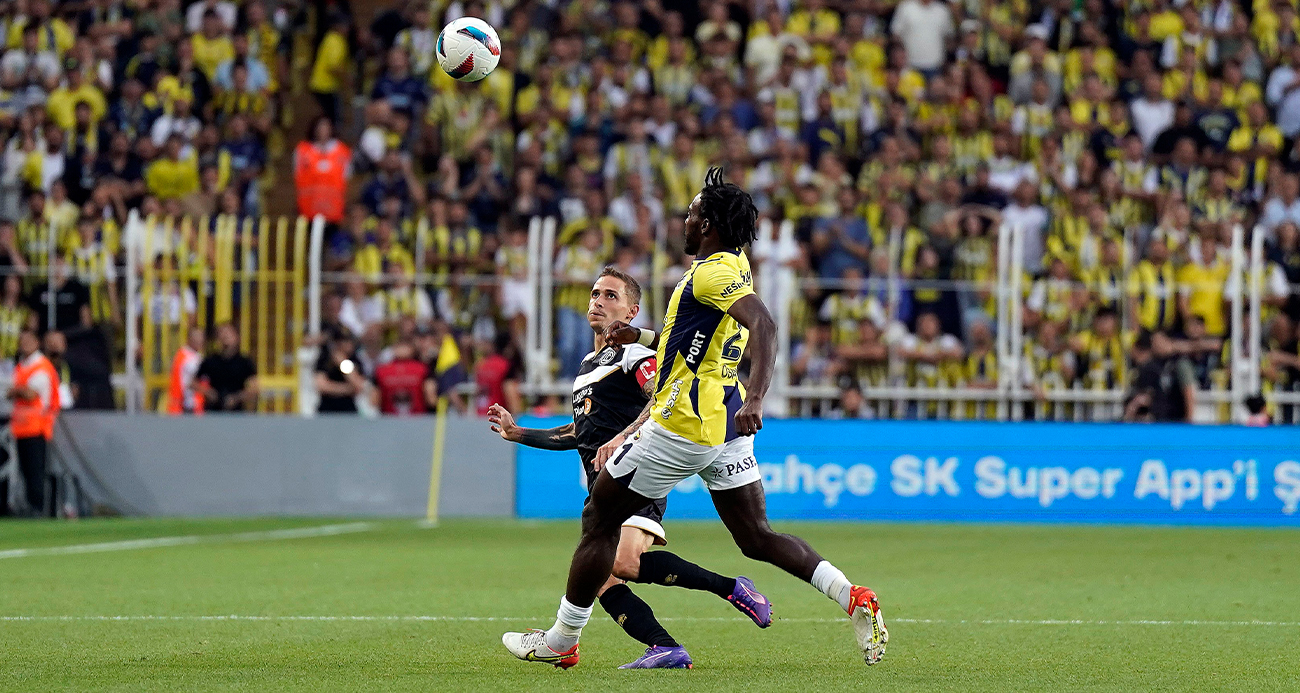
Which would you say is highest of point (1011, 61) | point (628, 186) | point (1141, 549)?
point (1011, 61)

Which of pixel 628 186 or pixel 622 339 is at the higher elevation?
pixel 628 186

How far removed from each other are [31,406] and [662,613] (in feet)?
34.7

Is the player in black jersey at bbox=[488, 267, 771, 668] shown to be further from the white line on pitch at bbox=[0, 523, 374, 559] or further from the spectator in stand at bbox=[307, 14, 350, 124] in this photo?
the spectator in stand at bbox=[307, 14, 350, 124]

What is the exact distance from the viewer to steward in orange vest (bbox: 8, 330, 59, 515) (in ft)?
61.3

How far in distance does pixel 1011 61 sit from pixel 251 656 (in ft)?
58.5

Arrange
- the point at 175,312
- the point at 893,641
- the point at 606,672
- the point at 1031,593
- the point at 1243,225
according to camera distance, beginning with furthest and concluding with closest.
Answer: the point at 1243,225, the point at 175,312, the point at 1031,593, the point at 893,641, the point at 606,672

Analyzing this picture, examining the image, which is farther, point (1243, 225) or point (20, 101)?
point (20, 101)

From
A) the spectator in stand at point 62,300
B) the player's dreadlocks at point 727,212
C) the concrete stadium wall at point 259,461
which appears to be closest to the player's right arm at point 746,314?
the player's dreadlocks at point 727,212

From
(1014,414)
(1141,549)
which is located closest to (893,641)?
(1141,549)

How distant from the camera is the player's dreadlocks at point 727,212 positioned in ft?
24.6

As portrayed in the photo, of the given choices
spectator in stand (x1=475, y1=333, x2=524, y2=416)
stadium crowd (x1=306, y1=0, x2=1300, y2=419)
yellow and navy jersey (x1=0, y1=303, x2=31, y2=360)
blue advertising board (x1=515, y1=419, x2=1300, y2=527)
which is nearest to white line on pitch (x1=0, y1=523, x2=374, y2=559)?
spectator in stand (x1=475, y1=333, x2=524, y2=416)

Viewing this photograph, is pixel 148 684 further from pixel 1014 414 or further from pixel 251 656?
pixel 1014 414

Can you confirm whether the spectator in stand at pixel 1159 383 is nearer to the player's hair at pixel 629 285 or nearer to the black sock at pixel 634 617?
the player's hair at pixel 629 285

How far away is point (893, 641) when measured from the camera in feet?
29.1
